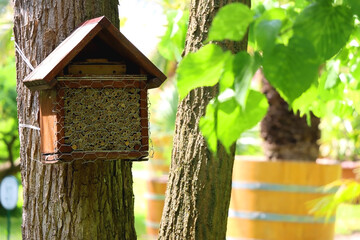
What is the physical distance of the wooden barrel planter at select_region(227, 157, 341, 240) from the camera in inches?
195

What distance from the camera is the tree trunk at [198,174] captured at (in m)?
2.16

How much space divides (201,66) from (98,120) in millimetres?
1061

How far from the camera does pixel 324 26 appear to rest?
38.5 inches

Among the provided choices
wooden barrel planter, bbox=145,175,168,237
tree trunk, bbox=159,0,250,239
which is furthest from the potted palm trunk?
tree trunk, bbox=159,0,250,239

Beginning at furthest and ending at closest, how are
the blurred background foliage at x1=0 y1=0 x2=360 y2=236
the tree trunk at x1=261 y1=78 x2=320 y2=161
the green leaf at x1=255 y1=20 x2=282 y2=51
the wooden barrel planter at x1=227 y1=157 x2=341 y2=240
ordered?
the tree trunk at x1=261 y1=78 x2=320 y2=161
the wooden barrel planter at x1=227 y1=157 x2=341 y2=240
the blurred background foliage at x1=0 y1=0 x2=360 y2=236
the green leaf at x1=255 y1=20 x2=282 y2=51

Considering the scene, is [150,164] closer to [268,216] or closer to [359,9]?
[268,216]

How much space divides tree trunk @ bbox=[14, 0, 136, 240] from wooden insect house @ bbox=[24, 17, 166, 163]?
0.45ft

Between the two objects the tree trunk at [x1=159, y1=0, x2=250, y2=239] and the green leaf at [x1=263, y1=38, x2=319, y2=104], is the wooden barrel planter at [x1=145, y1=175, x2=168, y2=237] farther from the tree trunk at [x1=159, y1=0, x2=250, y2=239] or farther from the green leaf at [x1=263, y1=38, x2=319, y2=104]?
the green leaf at [x1=263, y1=38, x2=319, y2=104]

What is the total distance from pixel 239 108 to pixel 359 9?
288 millimetres

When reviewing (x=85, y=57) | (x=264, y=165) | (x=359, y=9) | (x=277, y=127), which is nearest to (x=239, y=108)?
→ (x=359, y=9)

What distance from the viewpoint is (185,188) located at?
7.18 feet

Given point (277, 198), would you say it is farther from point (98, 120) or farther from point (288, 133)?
point (98, 120)

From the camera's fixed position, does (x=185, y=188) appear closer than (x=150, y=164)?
Yes

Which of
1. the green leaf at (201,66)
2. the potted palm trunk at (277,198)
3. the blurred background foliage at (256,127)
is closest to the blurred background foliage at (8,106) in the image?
the blurred background foliage at (256,127)
